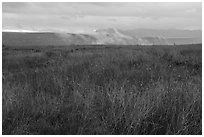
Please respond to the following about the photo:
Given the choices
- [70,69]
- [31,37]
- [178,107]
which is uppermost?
[178,107]

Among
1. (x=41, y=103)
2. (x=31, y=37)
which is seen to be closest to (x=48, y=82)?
(x=41, y=103)

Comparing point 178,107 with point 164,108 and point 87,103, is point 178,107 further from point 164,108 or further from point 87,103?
point 87,103

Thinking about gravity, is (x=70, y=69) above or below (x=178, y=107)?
below

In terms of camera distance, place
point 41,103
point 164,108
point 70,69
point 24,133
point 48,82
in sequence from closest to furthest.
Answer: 1. point 24,133
2. point 164,108
3. point 41,103
4. point 48,82
5. point 70,69

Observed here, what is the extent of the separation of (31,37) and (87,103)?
Answer: 226 feet

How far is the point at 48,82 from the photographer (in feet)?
19.8

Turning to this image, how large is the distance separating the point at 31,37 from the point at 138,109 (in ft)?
228

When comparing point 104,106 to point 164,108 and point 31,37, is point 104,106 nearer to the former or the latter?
point 164,108

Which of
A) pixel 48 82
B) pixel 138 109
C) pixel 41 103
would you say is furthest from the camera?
pixel 48 82

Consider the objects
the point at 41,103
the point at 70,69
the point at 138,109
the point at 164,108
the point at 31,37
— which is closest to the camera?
the point at 138,109

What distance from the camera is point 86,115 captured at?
3.87 metres

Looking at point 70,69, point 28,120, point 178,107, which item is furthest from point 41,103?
point 70,69

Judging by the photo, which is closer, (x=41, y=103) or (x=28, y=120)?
(x=28, y=120)

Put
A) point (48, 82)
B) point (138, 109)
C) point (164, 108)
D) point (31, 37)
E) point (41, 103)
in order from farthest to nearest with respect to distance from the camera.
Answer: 1. point (31, 37)
2. point (48, 82)
3. point (41, 103)
4. point (164, 108)
5. point (138, 109)
